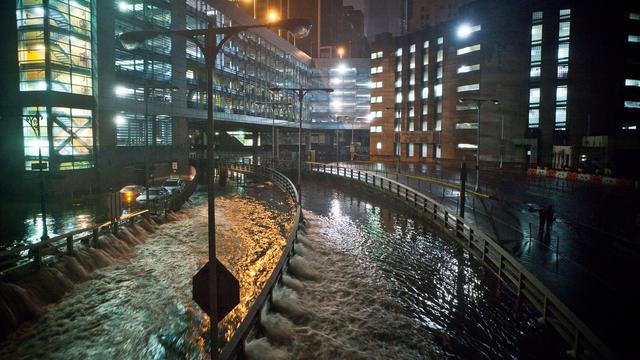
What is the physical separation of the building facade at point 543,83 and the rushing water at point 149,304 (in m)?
45.4

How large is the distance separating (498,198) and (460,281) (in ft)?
58.6

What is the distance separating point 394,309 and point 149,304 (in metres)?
7.93

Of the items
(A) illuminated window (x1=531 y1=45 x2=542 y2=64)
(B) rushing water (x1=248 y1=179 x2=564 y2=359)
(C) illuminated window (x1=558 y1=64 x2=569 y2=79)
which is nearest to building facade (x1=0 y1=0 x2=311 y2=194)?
(B) rushing water (x1=248 y1=179 x2=564 y2=359)

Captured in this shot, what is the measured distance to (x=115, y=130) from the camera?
123 feet

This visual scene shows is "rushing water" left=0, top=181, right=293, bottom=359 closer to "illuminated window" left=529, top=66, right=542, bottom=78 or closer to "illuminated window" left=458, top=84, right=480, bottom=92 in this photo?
"illuminated window" left=458, top=84, right=480, bottom=92

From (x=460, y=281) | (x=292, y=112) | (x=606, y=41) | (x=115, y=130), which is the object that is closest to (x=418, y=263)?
(x=460, y=281)

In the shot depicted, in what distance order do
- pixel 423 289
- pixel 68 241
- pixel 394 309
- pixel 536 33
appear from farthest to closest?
pixel 536 33 → pixel 68 241 → pixel 423 289 → pixel 394 309

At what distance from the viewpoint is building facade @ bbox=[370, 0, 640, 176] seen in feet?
182

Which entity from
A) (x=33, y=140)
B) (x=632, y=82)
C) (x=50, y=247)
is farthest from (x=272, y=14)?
(x=50, y=247)

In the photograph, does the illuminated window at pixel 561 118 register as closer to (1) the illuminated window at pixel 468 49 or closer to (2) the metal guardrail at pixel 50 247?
(1) the illuminated window at pixel 468 49

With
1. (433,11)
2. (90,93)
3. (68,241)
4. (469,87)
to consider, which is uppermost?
(433,11)

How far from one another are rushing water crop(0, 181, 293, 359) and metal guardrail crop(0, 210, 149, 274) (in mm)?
829

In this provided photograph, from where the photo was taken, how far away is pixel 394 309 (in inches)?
446

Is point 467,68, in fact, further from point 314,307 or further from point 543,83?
point 314,307
